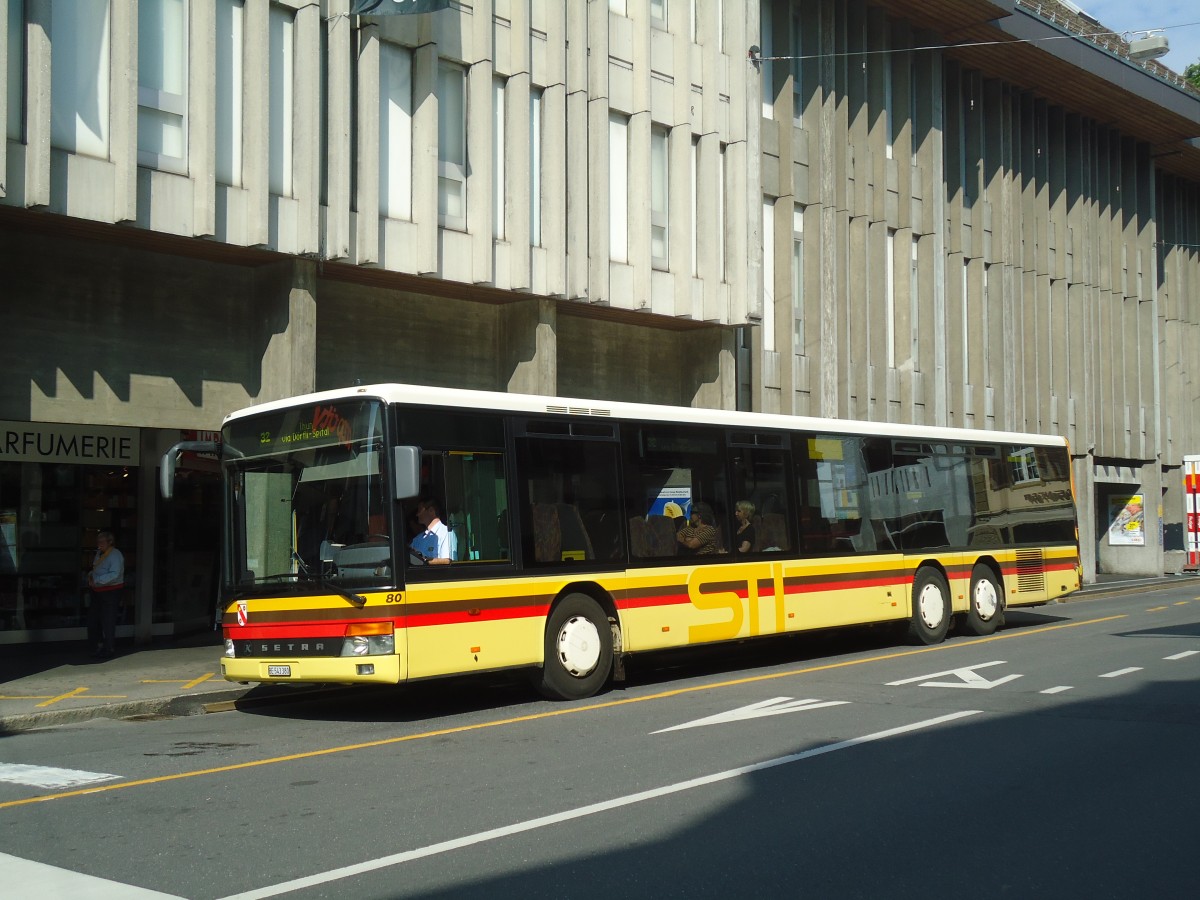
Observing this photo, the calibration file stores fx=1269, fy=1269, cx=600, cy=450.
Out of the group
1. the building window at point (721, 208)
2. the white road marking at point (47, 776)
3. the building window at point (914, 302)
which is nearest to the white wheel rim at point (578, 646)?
the white road marking at point (47, 776)

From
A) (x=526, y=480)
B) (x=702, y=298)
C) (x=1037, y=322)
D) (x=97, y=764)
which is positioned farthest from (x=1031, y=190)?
(x=97, y=764)

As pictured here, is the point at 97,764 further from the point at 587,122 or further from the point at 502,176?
the point at 587,122

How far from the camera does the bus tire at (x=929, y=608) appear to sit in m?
17.3

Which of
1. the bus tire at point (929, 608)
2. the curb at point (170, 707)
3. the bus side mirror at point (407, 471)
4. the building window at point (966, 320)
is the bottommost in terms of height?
the curb at point (170, 707)

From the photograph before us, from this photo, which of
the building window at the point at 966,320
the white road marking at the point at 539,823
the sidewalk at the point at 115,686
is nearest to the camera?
the white road marking at the point at 539,823

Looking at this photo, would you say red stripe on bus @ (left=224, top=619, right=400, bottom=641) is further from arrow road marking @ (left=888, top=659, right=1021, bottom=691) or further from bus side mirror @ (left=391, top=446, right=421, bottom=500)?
arrow road marking @ (left=888, top=659, right=1021, bottom=691)

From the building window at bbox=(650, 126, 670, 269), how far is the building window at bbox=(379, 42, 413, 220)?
5.30 metres

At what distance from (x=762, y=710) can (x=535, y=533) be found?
274cm

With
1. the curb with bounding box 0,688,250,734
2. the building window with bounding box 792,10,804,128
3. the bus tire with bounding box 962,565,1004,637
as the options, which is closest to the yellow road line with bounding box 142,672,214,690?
the curb with bounding box 0,688,250,734

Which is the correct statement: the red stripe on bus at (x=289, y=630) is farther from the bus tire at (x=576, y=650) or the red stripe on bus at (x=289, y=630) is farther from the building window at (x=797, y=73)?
the building window at (x=797, y=73)

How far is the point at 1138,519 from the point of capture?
138ft

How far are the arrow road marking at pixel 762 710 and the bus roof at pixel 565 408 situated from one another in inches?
134

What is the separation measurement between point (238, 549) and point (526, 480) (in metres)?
2.77

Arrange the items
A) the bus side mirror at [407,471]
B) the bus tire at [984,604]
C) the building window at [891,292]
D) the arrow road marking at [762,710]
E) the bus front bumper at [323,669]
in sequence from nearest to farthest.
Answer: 1. the bus side mirror at [407,471]
2. the arrow road marking at [762,710]
3. the bus front bumper at [323,669]
4. the bus tire at [984,604]
5. the building window at [891,292]
